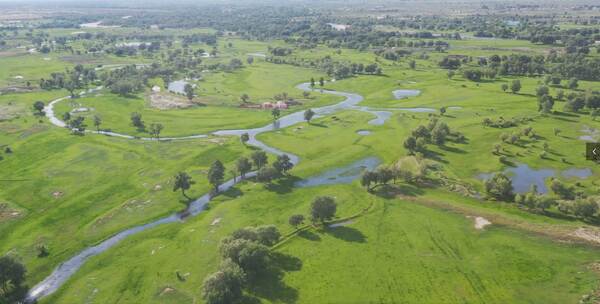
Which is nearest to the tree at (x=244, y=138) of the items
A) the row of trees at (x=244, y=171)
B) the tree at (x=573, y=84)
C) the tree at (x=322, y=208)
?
the row of trees at (x=244, y=171)

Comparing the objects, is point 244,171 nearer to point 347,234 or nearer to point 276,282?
point 347,234

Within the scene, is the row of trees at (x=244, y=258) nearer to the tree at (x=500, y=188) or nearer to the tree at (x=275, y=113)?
the tree at (x=500, y=188)

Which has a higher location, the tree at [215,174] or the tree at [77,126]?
the tree at [77,126]

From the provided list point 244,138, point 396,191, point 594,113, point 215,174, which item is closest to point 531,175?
point 396,191

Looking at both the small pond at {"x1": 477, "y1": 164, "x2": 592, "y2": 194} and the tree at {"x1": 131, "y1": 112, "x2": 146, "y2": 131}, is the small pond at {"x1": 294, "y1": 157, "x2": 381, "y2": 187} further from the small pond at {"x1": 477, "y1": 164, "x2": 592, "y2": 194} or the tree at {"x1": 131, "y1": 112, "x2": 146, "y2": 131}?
the tree at {"x1": 131, "y1": 112, "x2": 146, "y2": 131}

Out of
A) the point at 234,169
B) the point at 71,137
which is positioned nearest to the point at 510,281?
A: the point at 234,169

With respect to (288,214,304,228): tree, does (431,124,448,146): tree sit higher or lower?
higher

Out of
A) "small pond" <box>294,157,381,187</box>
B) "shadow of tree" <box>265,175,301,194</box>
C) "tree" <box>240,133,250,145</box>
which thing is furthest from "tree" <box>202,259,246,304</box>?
"tree" <box>240,133,250,145</box>
